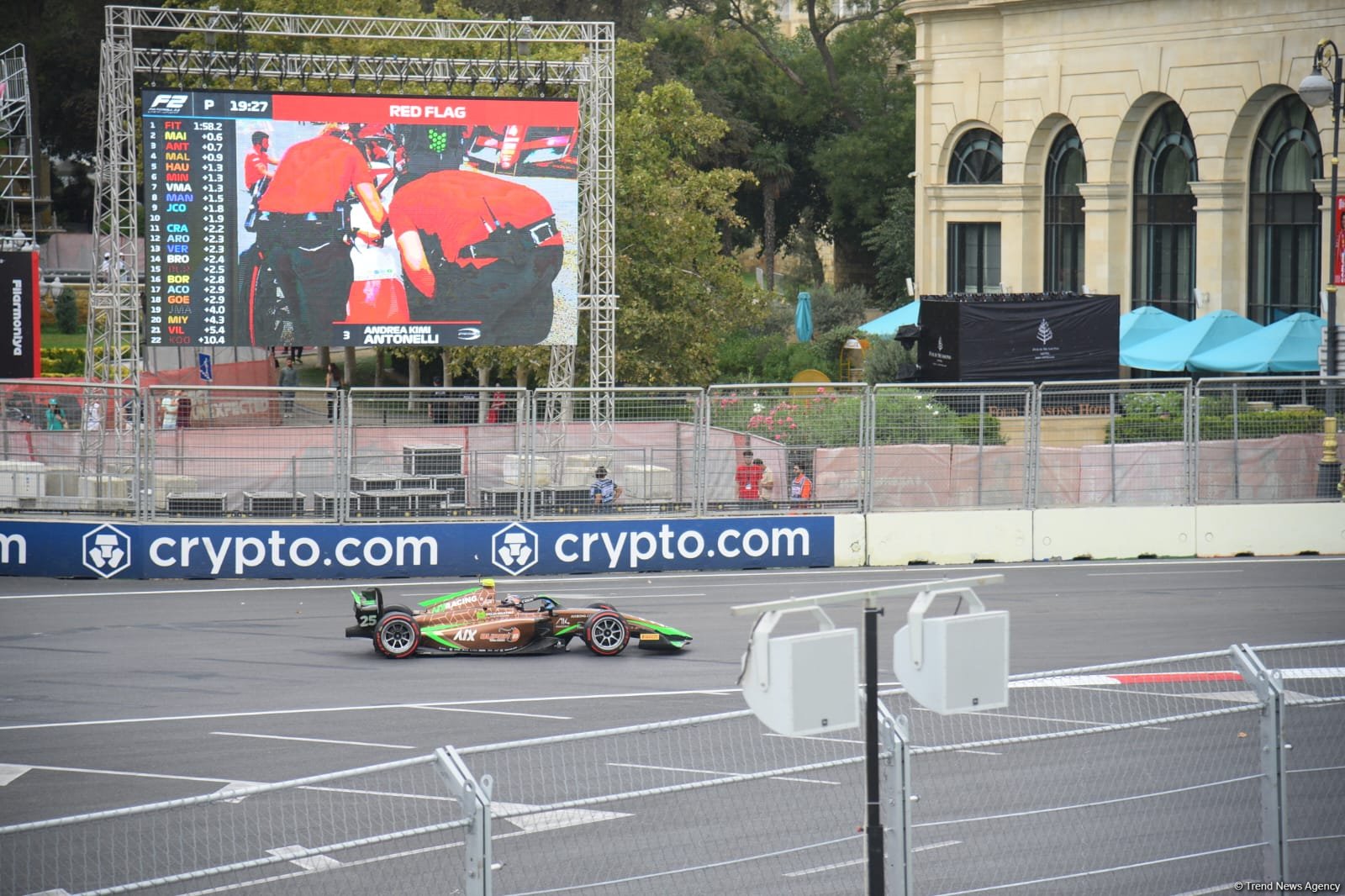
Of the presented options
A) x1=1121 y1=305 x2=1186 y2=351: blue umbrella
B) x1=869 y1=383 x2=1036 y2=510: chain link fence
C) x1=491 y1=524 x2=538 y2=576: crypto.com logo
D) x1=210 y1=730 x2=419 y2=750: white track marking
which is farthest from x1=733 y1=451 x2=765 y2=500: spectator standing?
x1=1121 y1=305 x2=1186 y2=351: blue umbrella

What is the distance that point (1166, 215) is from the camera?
46594 millimetres

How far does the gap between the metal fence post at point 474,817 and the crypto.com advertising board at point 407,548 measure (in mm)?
16245

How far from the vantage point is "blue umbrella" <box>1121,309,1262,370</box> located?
39.3 m

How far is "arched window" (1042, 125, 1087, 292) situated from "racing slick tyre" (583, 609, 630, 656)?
3535cm

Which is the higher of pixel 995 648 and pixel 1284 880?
pixel 995 648

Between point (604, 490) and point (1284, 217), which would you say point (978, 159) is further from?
point (604, 490)

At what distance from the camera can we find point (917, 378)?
4038cm

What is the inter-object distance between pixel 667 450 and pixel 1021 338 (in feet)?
56.6

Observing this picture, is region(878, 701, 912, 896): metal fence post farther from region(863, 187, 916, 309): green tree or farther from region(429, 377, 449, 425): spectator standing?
region(863, 187, 916, 309): green tree

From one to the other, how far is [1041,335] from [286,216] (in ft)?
60.8

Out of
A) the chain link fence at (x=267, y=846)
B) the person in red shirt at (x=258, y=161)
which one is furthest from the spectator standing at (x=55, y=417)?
the chain link fence at (x=267, y=846)

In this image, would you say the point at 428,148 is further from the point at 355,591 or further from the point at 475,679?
the point at 475,679

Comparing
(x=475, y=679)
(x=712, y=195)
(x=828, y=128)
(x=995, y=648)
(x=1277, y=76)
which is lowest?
(x=475, y=679)

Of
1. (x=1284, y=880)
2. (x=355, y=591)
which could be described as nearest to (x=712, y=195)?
(x=355, y=591)
